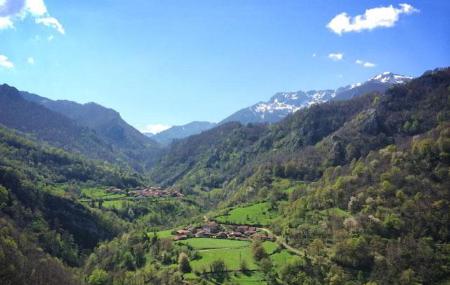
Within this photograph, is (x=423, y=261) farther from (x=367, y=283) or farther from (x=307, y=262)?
(x=307, y=262)

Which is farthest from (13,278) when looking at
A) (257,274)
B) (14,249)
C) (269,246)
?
(269,246)

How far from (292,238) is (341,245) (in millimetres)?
24056

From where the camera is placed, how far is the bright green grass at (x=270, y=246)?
153m

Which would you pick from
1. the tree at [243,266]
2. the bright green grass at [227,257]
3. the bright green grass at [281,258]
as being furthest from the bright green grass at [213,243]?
the tree at [243,266]

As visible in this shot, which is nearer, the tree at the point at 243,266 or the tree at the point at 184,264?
the tree at the point at 243,266

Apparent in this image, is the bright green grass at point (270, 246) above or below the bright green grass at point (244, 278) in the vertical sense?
above

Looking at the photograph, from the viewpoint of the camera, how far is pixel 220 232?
182 metres

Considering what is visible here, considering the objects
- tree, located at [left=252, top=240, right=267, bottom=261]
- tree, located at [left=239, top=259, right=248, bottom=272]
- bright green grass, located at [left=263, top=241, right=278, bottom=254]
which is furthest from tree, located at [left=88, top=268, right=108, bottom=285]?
bright green grass, located at [left=263, top=241, right=278, bottom=254]

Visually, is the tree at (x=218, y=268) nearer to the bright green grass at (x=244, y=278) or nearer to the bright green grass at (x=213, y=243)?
the bright green grass at (x=244, y=278)

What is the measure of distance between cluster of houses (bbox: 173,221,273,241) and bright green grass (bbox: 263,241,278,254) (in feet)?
20.1

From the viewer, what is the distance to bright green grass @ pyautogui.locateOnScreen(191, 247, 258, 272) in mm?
142125

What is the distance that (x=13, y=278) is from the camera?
119 m

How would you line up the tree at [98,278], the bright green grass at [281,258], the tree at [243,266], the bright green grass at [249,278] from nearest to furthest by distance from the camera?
the bright green grass at [249,278] → the tree at [98,278] → the tree at [243,266] → the bright green grass at [281,258]

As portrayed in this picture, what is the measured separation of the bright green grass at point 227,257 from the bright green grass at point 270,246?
5606mm
